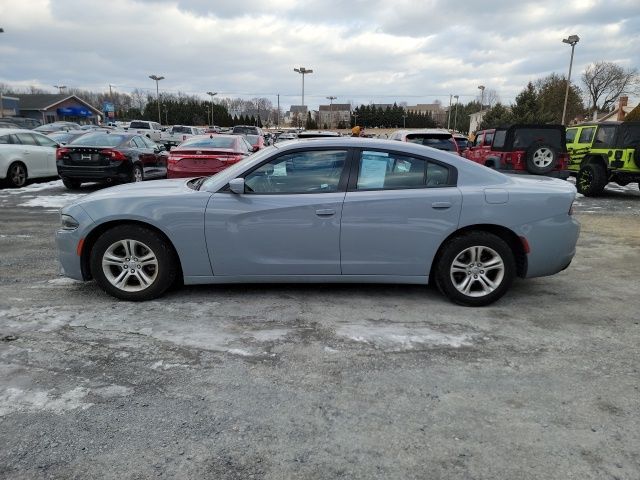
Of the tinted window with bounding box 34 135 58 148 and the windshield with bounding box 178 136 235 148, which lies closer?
the windshield with bounding box 178 136 235 148

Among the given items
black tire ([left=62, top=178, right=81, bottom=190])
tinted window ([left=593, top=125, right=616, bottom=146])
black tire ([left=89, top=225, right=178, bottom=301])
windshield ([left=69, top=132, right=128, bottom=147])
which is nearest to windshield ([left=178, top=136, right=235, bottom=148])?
windshield ([left=69, top=132, right=128, bottom=147])

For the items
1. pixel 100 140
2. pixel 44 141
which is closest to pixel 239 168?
pixel 100 140

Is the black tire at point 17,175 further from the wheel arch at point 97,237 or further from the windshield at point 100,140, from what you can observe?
the wheel arch at point 97,237

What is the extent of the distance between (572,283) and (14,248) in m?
6.94

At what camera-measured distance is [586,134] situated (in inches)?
537

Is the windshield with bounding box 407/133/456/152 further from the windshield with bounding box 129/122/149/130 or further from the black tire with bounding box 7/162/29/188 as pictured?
the windshield with bounding box 129/122/149/130

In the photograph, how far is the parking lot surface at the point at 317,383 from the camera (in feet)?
8.08

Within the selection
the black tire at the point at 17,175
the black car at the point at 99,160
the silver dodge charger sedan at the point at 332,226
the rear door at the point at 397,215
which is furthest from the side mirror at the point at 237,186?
the black tire at the point at 17,175

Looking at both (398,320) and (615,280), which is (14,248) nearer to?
(398,320)

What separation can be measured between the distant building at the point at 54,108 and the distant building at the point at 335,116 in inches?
1617

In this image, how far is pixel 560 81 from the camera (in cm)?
6341

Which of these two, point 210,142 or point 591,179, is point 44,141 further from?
point 591,179

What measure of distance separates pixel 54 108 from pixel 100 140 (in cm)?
7148

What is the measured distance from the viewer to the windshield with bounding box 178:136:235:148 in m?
10.9
